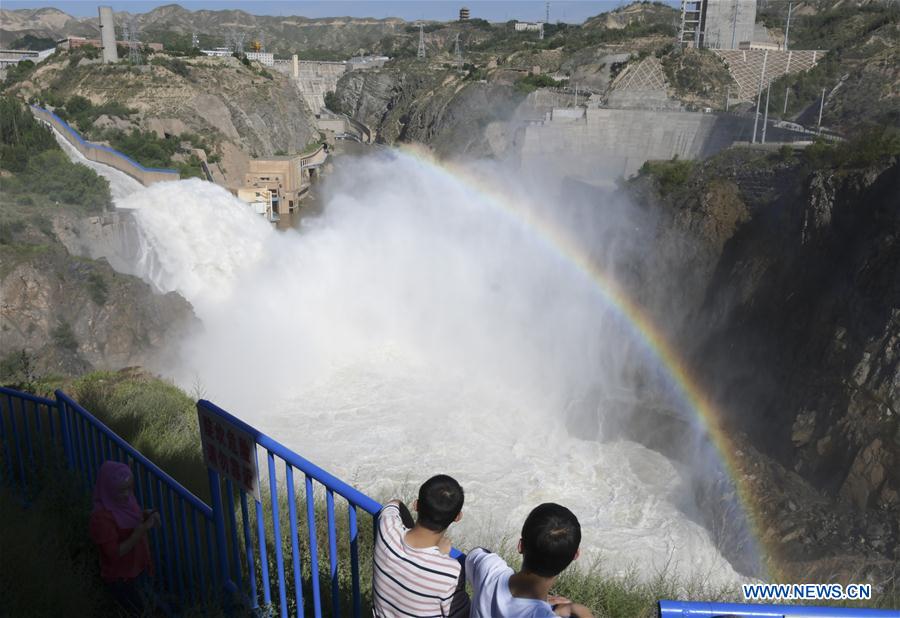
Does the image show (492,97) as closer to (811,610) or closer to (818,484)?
(818,484)

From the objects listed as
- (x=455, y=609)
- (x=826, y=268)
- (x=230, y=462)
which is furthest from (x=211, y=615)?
(x=826, y=268)

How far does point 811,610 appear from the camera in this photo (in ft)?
6.07

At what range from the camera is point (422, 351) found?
65.7ft

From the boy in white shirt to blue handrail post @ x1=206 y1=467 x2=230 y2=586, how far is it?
1.49 m

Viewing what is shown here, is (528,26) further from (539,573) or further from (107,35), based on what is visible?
(539,573)

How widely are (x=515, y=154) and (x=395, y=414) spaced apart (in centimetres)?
2507

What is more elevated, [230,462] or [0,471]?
[230,462]

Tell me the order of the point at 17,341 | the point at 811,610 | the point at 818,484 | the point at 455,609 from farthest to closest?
the point at 17,341, the point at 818,484, the point at 455,609, the point at 811,610

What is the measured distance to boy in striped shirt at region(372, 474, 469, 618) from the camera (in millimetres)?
2418

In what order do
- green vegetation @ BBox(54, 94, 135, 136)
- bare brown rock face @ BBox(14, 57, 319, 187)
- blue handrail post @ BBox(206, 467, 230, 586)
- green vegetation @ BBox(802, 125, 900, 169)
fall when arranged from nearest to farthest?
blue handrail post @ BBox(206, 467, 230, 586) < green vegetation @ BBox(802, 125, 900, 169) < green vegetation @ BBox(54, 94, 135, 136) < bare brown rock face @ BBox(14, 57, 319, 187)

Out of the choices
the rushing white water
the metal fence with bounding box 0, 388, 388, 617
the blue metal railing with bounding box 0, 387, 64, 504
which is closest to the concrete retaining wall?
the rushing white water

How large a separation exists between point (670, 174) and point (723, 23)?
33.4 meters

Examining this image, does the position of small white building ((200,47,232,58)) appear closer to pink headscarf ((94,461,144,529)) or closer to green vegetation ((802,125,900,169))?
green vegetation ((802,125,900,169))

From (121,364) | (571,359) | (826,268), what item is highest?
(826,268)
